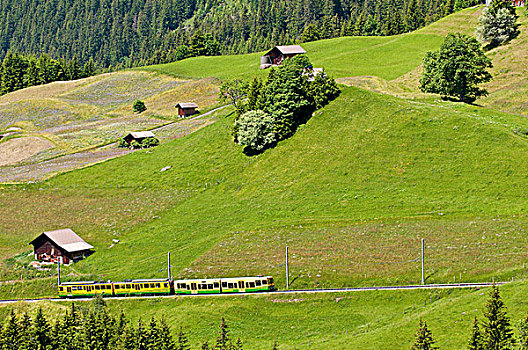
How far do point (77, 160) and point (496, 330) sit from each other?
11350 cm

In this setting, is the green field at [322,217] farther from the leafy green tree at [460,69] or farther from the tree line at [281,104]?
the leafy green tree at [460,69]

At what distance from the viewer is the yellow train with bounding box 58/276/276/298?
79875 mm

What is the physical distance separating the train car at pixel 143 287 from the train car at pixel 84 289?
124 centimetres

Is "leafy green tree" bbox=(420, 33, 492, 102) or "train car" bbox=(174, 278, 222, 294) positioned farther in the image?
"leafy green tree" bbox=(420, 33, 492, 102)

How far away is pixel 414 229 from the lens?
290 feet

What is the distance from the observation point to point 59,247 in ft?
325

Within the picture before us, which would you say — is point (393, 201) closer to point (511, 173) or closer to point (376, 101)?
point (511, 173)

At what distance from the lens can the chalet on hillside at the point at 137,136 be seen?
154 metres

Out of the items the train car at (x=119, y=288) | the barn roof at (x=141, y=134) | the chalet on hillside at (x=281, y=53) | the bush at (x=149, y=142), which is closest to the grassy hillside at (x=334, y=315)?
Result: the train car at (x=119, y=288)

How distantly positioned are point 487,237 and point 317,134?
46801 mm

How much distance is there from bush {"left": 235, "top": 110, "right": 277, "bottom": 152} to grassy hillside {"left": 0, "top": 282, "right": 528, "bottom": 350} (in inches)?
1892

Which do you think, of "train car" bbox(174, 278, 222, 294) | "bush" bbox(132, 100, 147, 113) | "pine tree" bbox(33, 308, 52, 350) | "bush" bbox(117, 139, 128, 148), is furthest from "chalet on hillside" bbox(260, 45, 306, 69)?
"pine tree" bbox(33, 308, 52, 350)

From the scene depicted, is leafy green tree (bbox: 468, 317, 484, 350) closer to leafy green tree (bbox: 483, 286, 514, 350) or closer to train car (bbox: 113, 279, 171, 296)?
leafy green tree (bbox: 483, 286, 514, 350)

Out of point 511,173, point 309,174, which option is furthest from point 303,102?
point 511,173
